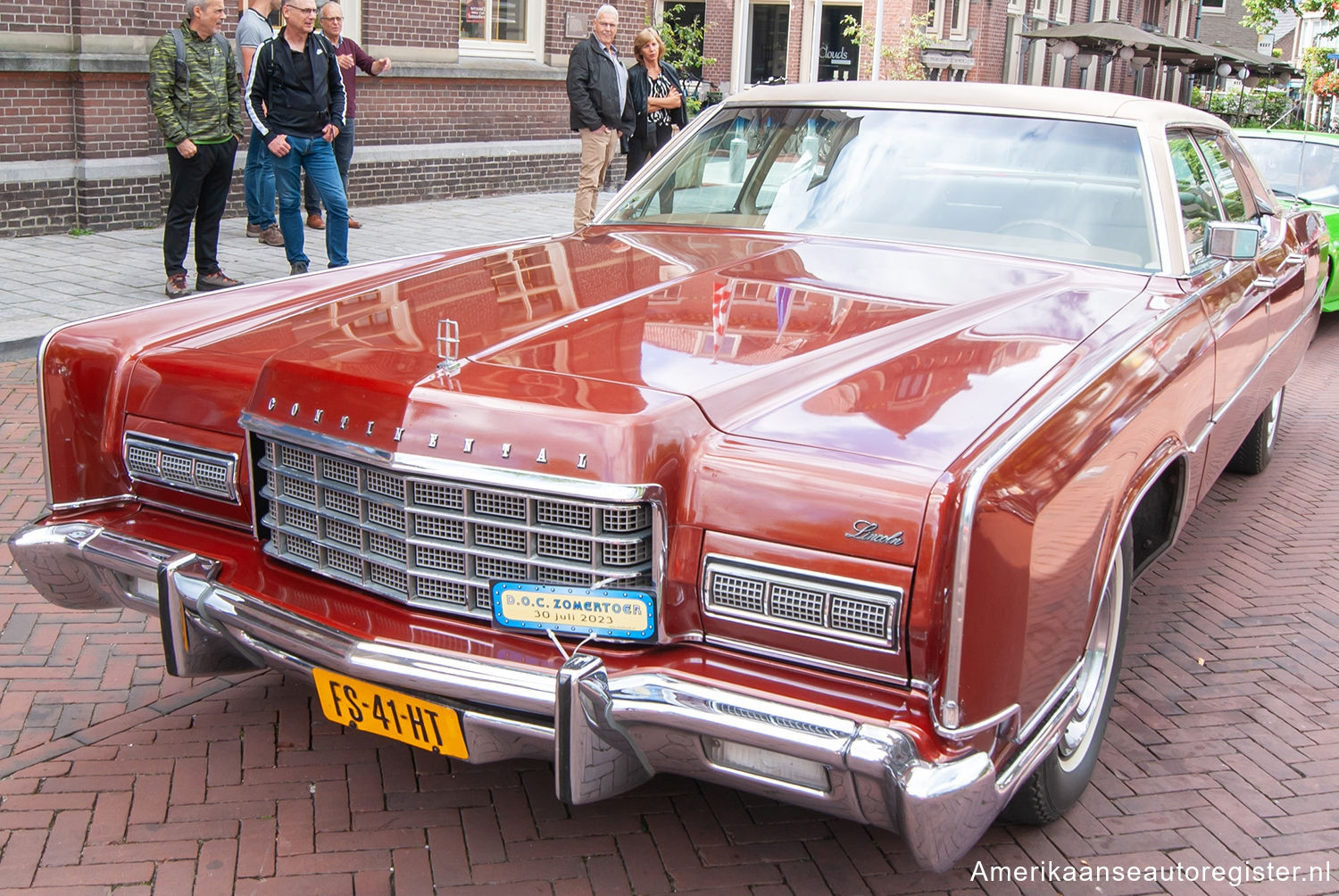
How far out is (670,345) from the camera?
9.70 ft

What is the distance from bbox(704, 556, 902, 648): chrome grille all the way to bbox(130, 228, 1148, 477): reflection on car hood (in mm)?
266

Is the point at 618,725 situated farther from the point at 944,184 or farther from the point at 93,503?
the point at 944,184

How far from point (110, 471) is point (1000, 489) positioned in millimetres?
2233

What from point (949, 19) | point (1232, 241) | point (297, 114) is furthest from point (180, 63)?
point (949, 19)

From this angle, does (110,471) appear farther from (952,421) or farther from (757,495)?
(952,421)

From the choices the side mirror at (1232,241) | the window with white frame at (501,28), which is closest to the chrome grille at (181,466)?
the side mirror at (1232,241)

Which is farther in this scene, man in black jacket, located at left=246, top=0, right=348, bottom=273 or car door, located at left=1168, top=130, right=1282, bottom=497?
man in black jacket, located at left=246, top=0, right=348, bottom=273

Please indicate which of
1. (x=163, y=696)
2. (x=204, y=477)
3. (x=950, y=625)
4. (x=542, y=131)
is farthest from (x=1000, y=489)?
(x=542, y=131)

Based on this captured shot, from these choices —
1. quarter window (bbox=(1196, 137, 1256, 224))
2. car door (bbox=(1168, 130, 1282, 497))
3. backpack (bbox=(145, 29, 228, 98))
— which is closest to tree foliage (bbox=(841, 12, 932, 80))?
backpack (bbox=(145, 29, 228, 98))

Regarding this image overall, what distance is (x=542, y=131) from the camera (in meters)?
14.8

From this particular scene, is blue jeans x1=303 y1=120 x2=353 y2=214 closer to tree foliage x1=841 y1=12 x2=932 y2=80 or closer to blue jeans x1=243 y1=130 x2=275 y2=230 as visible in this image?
blue jeans x1=243 y1=130 x2=275 y2=230

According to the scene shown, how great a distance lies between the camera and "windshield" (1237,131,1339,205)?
32.0ft

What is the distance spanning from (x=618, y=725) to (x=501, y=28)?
512 inches

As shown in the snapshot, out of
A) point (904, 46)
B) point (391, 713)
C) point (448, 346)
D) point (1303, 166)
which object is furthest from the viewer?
point (904, 46)
